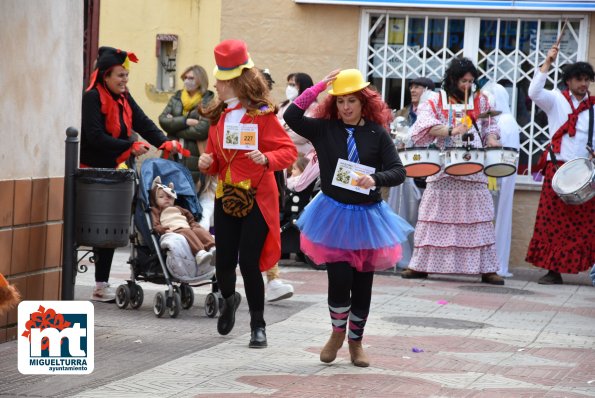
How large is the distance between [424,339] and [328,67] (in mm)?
6825

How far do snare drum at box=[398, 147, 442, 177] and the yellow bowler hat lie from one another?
4803mm

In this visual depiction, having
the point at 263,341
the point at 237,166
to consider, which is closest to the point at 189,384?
the point at 263,341

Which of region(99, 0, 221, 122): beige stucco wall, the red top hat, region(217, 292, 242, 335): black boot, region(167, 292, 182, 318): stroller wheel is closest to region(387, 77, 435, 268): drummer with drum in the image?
region(99, 0, 221, 122): beige stucco wall

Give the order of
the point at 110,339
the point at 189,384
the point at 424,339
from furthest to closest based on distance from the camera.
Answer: the point at 424,339 < the point at 110,339 < the point at 189,384

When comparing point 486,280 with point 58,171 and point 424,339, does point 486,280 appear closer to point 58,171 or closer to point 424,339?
point 424,339

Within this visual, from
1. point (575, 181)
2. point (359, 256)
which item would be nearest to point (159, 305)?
point (359, 256)

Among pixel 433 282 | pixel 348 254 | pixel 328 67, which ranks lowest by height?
pixel 433 282

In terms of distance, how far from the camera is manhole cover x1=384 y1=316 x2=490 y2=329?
10.6 metres

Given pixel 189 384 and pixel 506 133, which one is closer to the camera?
pixel 189 384

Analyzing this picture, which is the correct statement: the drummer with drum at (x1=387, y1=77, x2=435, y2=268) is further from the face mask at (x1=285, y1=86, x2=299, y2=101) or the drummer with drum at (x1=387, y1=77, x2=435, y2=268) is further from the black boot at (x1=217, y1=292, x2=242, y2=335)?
the black boot at (x1=217, y1=292, x2=242, y2=335)

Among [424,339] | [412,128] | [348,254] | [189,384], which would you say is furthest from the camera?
[412,128]

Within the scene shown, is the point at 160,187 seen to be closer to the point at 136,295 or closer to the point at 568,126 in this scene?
the point at 136,295

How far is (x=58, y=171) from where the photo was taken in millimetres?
9312

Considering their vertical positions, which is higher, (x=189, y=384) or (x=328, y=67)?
(x=328, y=67)
